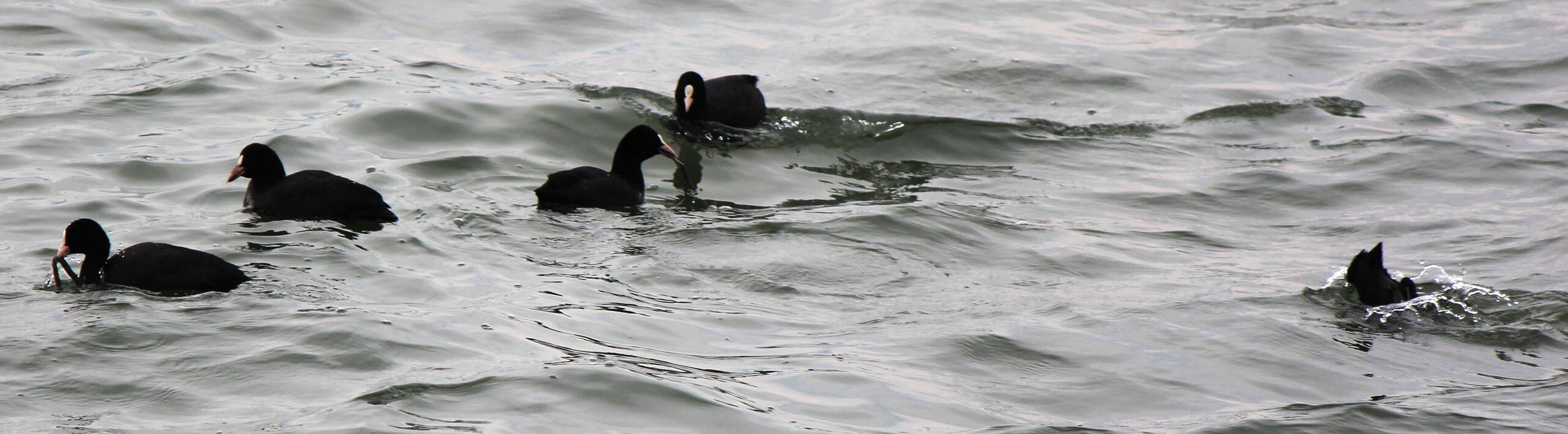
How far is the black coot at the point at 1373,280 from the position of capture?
8.25 metres

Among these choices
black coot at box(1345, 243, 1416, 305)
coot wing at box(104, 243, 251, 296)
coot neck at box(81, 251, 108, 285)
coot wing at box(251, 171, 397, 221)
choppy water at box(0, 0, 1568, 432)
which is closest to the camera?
choppy water at box(0, 0, 1568, 432)

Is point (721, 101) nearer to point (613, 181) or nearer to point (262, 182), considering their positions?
point (613, 181)

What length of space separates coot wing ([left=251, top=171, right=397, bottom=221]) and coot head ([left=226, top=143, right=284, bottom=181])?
15 cm

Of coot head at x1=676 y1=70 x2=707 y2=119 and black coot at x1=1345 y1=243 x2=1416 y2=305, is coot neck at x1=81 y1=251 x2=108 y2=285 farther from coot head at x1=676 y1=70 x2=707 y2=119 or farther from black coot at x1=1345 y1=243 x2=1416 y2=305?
black coot at x1=1345 y1=243 x2=1416 y2=305

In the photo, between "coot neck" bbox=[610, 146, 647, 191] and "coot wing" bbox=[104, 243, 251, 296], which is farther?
"coot neck" bbox=[610, 146, 647, 191]

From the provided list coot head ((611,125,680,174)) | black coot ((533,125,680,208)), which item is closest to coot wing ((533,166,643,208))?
black coot ((533,125,680,208))

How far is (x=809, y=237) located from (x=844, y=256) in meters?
0.45

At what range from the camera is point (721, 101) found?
12.3 meters

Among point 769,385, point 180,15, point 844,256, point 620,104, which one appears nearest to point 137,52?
point 180,15

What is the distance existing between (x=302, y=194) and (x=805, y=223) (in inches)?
123

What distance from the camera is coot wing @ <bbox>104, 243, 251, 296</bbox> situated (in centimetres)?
736

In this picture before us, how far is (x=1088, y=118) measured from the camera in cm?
1372

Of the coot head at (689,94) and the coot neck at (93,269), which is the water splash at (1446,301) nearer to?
the coot head at (689,94)

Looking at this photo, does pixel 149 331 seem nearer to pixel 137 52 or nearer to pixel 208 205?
pixel 208 205
